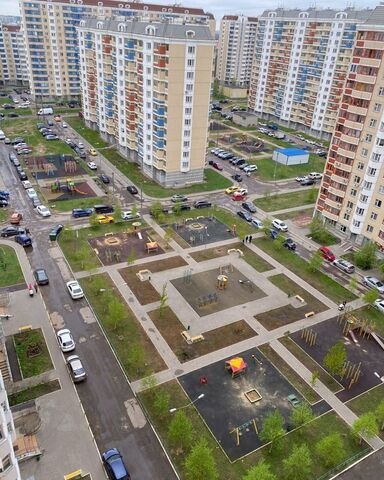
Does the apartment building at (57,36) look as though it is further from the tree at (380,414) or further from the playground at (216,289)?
the tree at (380,414)

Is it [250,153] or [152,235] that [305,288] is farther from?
[250,153]

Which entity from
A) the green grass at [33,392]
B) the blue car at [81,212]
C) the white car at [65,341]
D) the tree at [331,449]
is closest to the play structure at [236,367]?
the tree at [331,449]

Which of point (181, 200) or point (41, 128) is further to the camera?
point (41, 128)

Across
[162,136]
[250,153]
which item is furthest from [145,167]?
[250,153]

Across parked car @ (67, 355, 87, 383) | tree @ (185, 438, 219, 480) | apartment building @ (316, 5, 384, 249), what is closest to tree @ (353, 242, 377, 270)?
apartment building @ (316, 5, 384, 249)

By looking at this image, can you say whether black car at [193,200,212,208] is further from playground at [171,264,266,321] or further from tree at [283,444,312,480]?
tree at [283,444,312,480]
